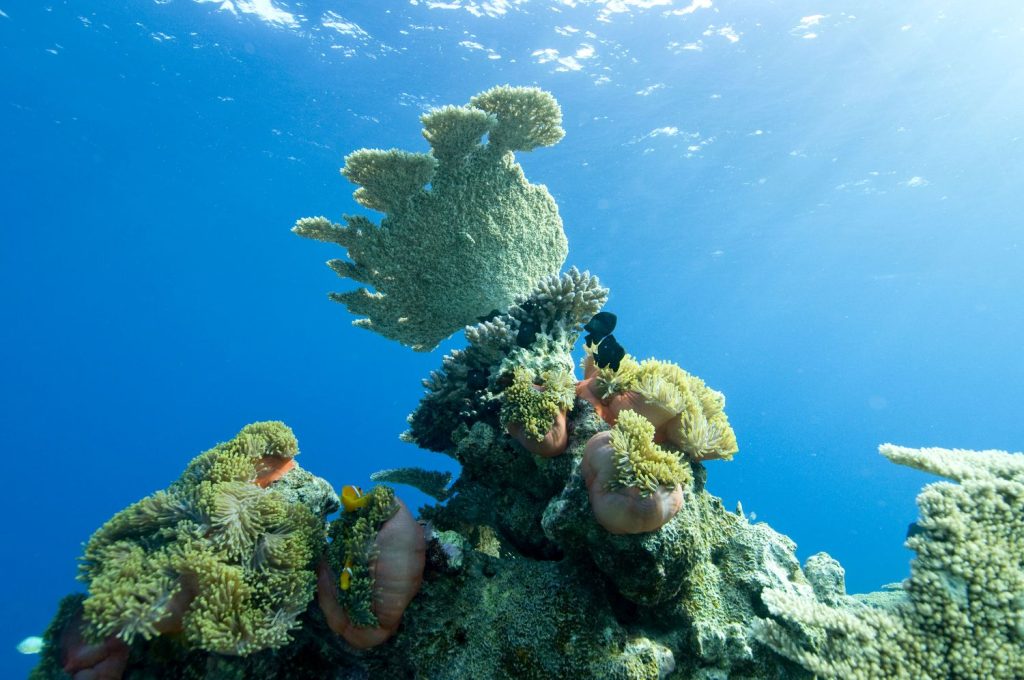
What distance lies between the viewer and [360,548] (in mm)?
3100

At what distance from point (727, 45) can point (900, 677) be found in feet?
69.8

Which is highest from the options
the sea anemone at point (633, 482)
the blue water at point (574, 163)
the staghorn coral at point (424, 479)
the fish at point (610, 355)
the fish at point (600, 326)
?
the blue water at point (574, 163)

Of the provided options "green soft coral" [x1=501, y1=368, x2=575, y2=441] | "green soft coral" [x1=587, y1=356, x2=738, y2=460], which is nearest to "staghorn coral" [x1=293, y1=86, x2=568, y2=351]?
"green soft coral" [x1=501, y1=368, x2=575, y2=441]

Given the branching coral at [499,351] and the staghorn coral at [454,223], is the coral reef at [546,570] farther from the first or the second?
the staghorn coral at [454,223]

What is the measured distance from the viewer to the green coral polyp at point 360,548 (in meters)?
3.00

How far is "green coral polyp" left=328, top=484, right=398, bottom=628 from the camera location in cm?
300

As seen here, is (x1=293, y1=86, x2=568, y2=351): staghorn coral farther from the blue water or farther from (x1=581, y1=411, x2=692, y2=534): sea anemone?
the blue water

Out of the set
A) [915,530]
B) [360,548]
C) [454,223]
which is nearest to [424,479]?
[360,548]

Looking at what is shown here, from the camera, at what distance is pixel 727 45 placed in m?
18.4

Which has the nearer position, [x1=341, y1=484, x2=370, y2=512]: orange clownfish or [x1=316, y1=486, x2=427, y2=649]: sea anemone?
[x1=316, y1=486, x2=427, y2=649]: sea anemone

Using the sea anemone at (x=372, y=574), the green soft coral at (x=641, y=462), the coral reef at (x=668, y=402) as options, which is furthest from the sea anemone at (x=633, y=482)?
the sea anemone at (x=372, y=574)

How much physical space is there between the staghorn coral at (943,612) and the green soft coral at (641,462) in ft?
3.64

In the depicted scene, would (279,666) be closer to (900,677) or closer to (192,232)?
(900,677)

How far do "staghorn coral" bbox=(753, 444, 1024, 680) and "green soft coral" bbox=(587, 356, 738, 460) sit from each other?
1.00 meters
